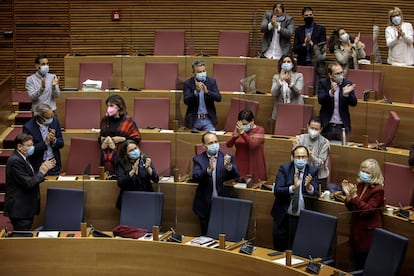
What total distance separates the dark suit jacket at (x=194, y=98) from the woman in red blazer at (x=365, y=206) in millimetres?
1856

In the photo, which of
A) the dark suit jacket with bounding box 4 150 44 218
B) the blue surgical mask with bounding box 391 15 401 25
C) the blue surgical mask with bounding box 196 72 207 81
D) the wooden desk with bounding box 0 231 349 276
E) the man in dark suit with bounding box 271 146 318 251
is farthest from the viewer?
the blue surgical mask with bounding box 391 15 401 25

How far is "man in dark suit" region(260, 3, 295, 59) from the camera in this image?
853 centimetres

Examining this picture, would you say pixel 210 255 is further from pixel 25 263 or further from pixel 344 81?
pixel 344 81

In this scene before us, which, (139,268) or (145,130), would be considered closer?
(139,268)

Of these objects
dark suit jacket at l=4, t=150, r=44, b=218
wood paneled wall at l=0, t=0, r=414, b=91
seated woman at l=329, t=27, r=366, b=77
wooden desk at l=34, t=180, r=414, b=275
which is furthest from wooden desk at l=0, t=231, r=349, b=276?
wood paneled wall at l=0, t=0, r=414, b=91

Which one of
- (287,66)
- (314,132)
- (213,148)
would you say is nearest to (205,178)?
(213,148)

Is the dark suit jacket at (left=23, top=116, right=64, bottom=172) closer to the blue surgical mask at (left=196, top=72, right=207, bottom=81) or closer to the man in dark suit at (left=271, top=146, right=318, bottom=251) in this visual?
the blue surgical mask at (left=196, top=72, right=207, bottom=81)

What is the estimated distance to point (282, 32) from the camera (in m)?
8.54

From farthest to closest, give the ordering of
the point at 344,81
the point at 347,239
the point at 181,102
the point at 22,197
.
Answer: the point at 181,102 → the point at 344,81 → the point at 22,197 → the point at 347,239

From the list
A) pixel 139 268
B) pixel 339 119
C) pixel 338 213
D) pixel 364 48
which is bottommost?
pixel 139 268

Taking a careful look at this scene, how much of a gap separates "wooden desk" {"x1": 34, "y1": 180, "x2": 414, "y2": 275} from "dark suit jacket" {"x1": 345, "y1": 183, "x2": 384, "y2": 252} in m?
0.05

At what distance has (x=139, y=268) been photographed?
6.21 m

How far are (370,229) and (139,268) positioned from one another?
4.71 feet

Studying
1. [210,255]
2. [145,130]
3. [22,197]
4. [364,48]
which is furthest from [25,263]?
[364,48]
